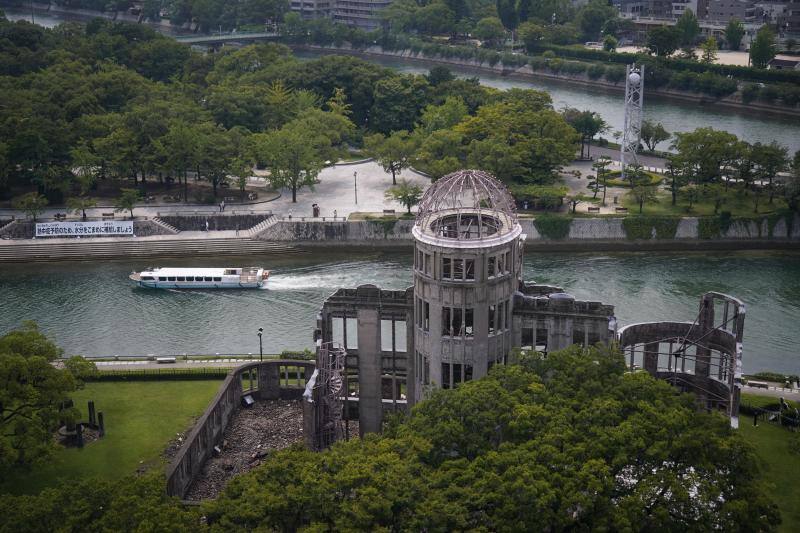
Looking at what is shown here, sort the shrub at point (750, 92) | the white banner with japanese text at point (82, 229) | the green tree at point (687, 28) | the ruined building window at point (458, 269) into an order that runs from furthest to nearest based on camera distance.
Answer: the green tree at point (687, 28) < the shrub at point (750, 92) < the white banner with japanese text at point (82, 229) < the ruined building window at point (458, 269)

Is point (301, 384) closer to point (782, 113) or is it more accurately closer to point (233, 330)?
point (233, 330)

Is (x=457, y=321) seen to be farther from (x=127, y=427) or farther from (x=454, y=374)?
(x=127, y=427)

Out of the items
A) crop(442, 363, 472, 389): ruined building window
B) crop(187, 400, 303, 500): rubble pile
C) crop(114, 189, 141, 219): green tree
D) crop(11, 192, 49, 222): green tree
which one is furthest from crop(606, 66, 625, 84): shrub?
crop(442, 363, 472, 389): ruined building window

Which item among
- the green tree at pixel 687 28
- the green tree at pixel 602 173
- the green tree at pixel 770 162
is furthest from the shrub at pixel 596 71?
the green tree at pixel 770 162

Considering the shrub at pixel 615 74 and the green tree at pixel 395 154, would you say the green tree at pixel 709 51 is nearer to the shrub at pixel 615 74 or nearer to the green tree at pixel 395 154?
the shrub at pixel 615 74

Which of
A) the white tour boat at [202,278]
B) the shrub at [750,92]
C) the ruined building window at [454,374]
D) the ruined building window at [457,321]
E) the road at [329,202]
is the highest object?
the shrub at [750,92]

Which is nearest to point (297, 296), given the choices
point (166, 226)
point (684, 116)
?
point (166, 226)

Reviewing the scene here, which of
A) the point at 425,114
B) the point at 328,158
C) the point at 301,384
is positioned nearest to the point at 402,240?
the point at 328,158
